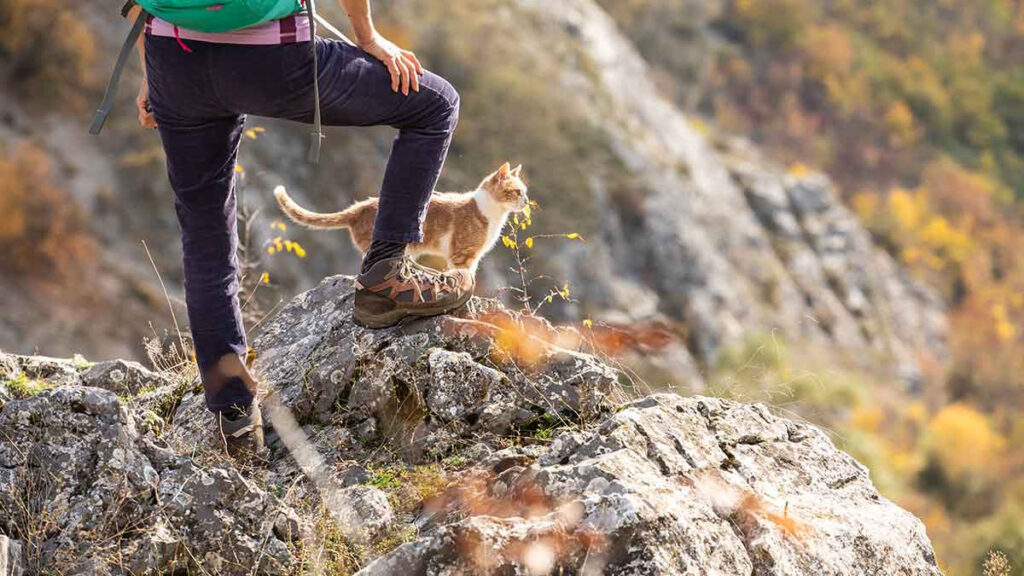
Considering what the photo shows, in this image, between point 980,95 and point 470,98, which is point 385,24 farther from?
point 980,95

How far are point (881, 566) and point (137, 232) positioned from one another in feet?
97.7

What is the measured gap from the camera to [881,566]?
14.1 ft

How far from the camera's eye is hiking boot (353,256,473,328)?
16.0 feet

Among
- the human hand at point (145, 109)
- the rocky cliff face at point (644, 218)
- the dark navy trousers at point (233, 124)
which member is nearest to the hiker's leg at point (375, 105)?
the dark navy trousers at point (233, 124)

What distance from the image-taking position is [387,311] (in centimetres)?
508

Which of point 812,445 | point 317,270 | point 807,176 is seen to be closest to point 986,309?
point 807,176

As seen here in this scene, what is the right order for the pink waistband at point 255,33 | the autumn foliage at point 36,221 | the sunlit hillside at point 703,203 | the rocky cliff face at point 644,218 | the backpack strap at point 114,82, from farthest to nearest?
the rocky cliff face at point 644,218 → the autumn foliage at point 36,221 → the sunlit hillside at point 703,203 → the backpack strap at point 114,82 → the pink waistband at point 255,33

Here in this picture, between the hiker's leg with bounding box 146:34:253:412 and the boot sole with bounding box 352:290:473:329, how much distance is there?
673mm

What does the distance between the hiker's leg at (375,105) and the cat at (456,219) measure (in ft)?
5.20

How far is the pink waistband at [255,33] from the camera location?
3885 millimetres

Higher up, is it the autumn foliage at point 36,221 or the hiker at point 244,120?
the hiker at point 244,120

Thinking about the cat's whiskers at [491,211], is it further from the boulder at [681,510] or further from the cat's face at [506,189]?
the boulder at [681,510]

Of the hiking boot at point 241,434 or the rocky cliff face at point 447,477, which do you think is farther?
the hiking boot at point 241,434

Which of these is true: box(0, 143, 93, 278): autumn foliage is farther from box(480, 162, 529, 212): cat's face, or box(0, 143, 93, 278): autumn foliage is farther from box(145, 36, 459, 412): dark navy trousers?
box(145, 36, 459, 412): dark navy trousers
